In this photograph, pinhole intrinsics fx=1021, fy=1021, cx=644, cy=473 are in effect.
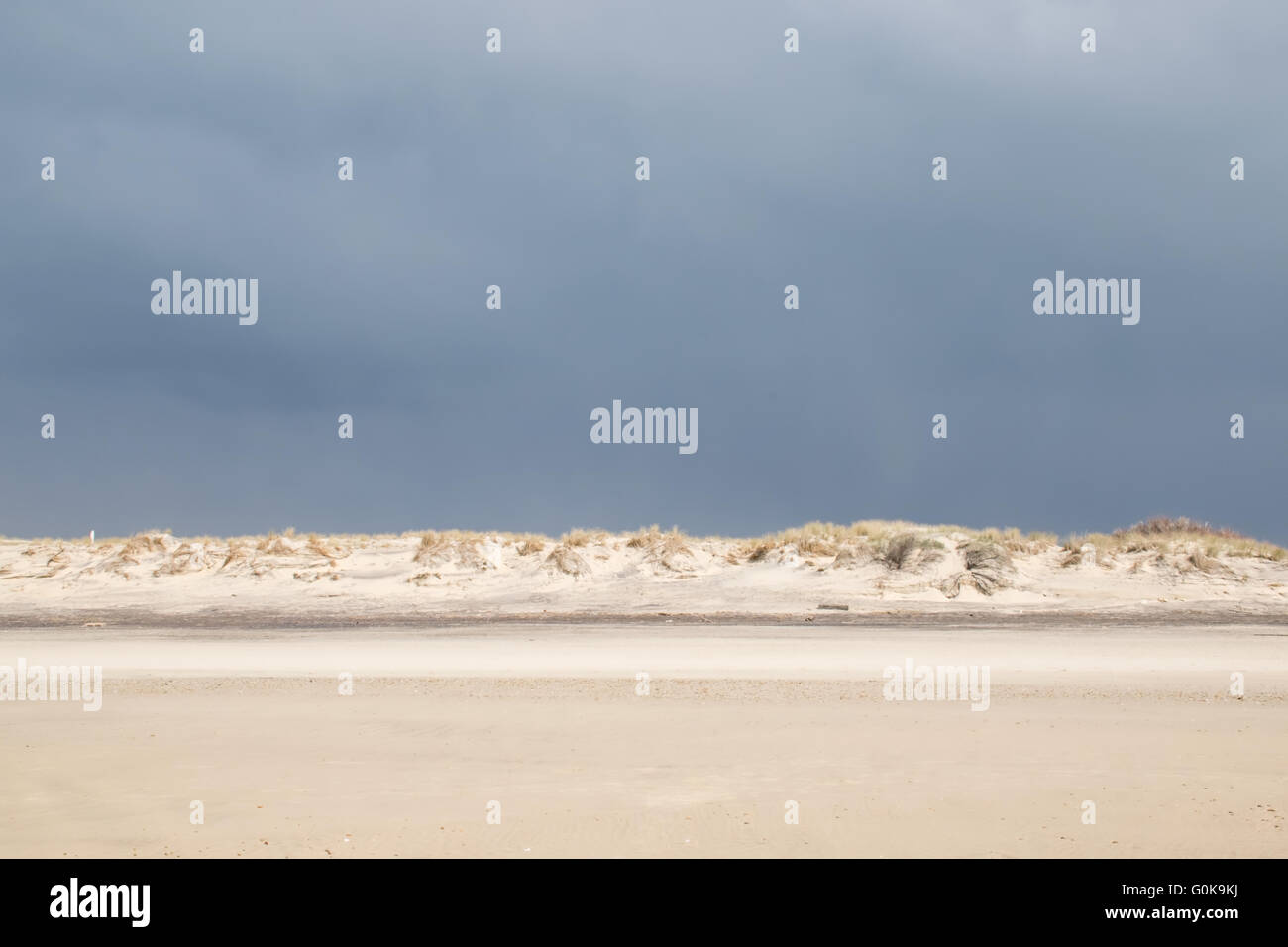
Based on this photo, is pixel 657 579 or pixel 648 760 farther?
pixel 657 579

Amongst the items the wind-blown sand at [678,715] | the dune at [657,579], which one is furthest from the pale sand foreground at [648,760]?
the dune at [657,579]

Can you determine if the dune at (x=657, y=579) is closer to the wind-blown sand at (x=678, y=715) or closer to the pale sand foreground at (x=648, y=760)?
the wind-blown sand at (x=678, y=715)

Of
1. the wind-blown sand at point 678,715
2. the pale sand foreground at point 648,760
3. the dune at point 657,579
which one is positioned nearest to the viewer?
the pale sand foreground at point 648,760

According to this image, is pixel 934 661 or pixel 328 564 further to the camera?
pixel 328 564

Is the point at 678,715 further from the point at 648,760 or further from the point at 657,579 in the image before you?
the point at 657,579

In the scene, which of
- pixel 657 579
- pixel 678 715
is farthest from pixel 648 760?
pixel 657 579

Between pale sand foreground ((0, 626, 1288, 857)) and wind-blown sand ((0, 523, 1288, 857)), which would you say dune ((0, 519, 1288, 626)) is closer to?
wind-blown sand ((0, 523, 1288, 857))

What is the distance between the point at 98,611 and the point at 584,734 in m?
22.3

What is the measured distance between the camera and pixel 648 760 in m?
9.13

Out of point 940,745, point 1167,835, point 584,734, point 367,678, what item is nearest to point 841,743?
point 940,745

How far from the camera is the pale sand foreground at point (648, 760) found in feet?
22.1
